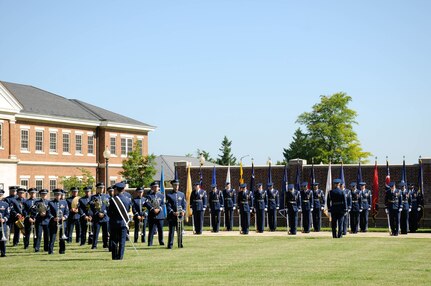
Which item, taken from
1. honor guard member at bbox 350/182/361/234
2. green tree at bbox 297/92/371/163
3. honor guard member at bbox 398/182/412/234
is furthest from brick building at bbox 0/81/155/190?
honor guard member at bbox 398/182/412/234

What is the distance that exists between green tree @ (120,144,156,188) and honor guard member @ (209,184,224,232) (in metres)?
32.4

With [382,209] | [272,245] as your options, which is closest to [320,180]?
[382,209]

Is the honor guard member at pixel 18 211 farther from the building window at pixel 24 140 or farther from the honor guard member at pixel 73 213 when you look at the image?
the building window at pixel 24 140


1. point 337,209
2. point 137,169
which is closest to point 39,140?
point 137,169

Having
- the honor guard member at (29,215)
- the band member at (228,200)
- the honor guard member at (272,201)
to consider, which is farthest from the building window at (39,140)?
the honor guard member at (29,215)

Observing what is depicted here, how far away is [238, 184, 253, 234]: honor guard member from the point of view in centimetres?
3262

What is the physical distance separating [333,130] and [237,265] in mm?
67635

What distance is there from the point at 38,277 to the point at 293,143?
288 feet

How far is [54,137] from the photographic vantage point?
205ft

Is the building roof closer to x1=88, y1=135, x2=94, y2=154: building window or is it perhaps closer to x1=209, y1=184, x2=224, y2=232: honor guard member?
x1=88, y1=135, x2=94, y2=154: building window

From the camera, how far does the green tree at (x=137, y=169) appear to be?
6756cm

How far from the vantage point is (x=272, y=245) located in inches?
984

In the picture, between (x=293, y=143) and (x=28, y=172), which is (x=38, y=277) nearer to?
(x=28, y=172)

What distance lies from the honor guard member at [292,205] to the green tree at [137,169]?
3573 centimetres
